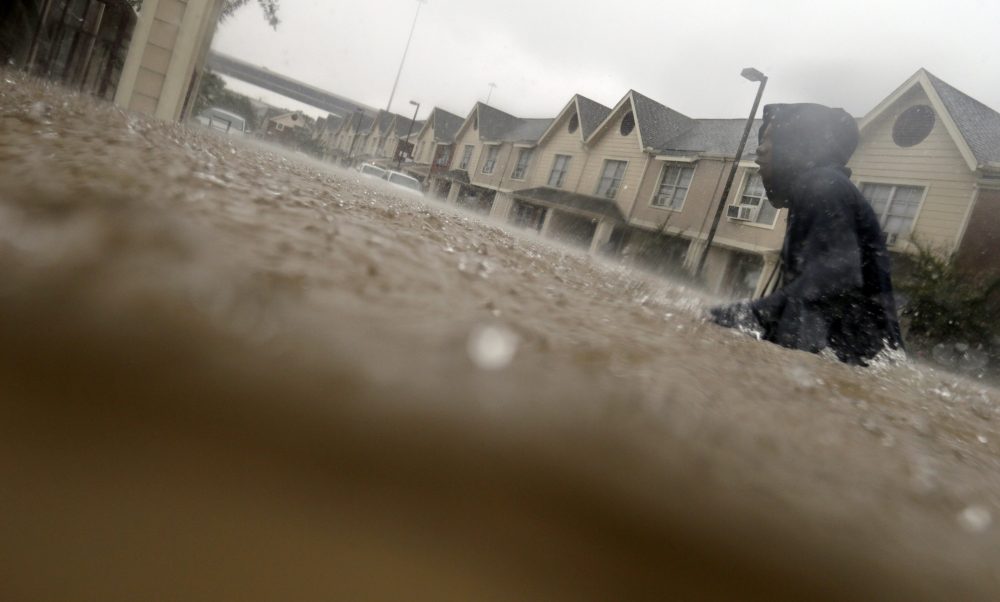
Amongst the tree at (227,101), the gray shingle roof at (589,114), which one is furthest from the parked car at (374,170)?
the gray shingle roof at (589,114)

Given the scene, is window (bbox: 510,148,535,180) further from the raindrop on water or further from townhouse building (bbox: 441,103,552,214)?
the raindrop on water

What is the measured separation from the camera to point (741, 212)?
1039 centimetres

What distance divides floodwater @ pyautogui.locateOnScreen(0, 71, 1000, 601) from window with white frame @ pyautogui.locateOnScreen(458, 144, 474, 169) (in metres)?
13.7

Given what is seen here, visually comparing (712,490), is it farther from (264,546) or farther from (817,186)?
(817,186)

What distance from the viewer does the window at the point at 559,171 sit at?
11498 mm

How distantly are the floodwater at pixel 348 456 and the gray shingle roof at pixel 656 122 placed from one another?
1084cm

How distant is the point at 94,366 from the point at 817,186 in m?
1.72

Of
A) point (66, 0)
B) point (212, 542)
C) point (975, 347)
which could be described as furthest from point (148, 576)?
point (975, 347)

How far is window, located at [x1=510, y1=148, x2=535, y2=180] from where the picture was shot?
38.4 feet

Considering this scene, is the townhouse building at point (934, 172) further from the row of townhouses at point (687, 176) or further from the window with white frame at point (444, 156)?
the window with white frame at point (444, 156)

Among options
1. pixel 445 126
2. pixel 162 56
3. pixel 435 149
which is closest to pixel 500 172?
pixel 445 126

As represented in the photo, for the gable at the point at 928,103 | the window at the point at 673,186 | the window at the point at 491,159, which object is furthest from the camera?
the window at the point at 491,159

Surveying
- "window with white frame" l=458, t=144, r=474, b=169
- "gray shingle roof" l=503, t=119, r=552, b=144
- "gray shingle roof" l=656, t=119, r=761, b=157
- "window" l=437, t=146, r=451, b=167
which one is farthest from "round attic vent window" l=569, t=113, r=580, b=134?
"window" l=437, t=146, r=451, b=167

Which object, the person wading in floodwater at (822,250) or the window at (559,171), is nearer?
the person wading in floodwater at (822,250)
